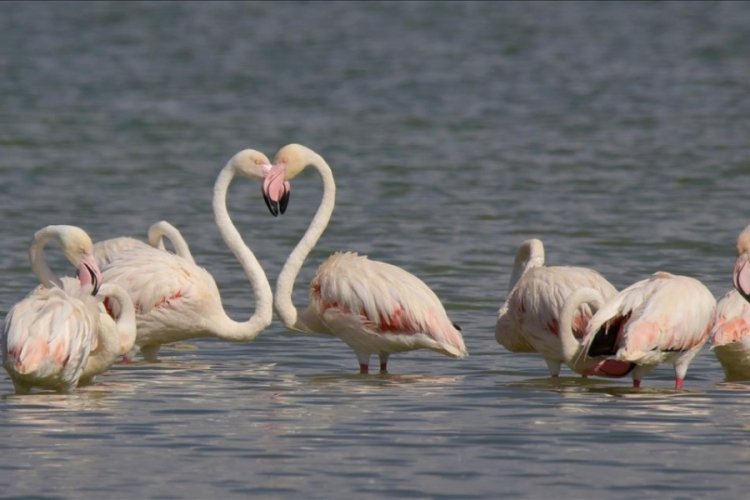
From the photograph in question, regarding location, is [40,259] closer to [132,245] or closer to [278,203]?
[132,245]

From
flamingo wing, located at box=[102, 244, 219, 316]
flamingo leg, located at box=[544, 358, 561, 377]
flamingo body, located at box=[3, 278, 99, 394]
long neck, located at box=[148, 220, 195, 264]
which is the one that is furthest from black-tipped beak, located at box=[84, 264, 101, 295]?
flamingo leg, located at box=[544, 358, 561, 377]

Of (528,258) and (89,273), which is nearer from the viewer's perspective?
(89,273)

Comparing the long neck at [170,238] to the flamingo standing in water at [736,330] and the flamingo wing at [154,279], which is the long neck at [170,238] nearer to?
the flamingo wing at [154,279]

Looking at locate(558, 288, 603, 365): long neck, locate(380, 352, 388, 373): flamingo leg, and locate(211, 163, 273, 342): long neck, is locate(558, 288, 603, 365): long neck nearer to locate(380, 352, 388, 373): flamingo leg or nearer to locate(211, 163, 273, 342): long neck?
locate(380, 352, 388, 373): flamingo leg

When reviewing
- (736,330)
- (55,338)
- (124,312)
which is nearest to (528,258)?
(736,330)

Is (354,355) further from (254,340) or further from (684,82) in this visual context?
(684,82)

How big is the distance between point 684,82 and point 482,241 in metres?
15.7

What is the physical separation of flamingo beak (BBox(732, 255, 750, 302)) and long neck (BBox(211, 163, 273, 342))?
2.61 m

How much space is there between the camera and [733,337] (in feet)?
30.9

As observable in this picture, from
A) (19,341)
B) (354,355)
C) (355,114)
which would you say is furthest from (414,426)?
(355,114)

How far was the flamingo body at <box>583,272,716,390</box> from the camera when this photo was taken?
29.6ft

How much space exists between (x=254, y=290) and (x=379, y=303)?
3.68 ft

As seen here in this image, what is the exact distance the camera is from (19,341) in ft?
28.4

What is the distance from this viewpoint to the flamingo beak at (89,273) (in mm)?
9469
